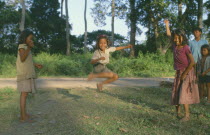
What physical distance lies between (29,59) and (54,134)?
62.1 inches

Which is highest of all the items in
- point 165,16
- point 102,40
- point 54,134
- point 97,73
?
point 165,16

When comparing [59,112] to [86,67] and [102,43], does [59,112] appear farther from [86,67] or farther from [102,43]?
[86,67]

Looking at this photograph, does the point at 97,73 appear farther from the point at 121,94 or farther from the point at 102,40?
the point at 121,94

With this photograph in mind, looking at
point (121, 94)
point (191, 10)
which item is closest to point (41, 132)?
point (121, 94)

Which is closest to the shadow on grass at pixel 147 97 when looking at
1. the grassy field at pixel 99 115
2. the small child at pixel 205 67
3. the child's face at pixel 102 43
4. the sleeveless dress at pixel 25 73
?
the grassy field at pixel 99 115

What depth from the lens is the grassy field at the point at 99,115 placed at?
396cm

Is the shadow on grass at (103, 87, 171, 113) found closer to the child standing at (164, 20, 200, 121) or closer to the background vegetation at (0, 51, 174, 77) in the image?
the child standing at (164, 20, 200, 121)

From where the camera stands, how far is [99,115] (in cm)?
487

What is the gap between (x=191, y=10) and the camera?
701 inches

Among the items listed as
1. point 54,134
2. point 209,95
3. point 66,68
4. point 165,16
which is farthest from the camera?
point 165,16

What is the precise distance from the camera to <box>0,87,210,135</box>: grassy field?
3.96 m

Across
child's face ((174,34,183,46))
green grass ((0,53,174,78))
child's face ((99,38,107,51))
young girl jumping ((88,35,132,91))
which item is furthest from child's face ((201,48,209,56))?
green grass ((0,53,174,78))

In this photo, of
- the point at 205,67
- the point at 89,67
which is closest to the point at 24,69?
the point at 205,67

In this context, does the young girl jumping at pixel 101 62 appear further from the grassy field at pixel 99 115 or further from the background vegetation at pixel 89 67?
the background vegetation at pixel 89 67
